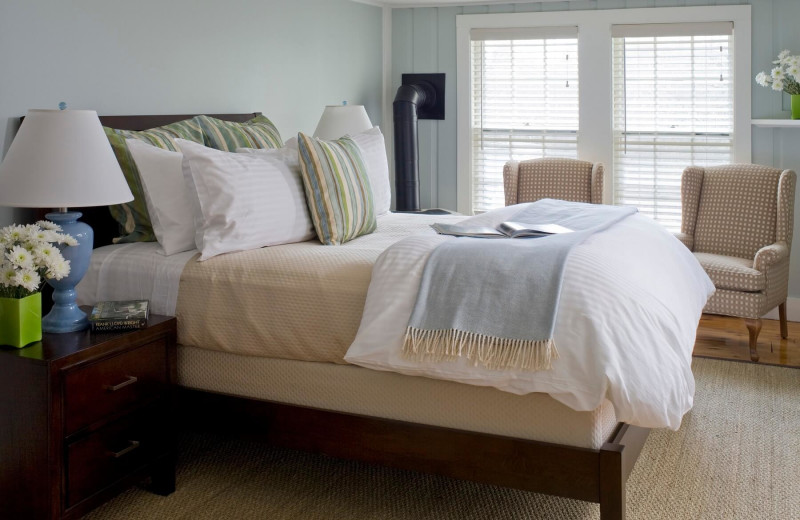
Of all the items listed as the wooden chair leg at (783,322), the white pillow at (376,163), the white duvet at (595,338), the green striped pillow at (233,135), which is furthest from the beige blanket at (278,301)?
the wooden chair leg at (783,322)

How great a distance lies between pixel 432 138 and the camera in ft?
19.7

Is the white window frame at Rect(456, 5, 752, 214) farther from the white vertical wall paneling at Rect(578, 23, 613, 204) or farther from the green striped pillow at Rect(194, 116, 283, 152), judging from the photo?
the green striped pillow at Rect(194, 116, 283, 152)

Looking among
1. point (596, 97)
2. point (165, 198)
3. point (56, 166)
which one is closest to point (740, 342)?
point (596, 97)

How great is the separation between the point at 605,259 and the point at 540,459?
0.63m

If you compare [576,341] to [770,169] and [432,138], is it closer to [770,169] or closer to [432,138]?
[770,169]

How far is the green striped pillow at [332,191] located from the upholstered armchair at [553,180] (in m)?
2.20

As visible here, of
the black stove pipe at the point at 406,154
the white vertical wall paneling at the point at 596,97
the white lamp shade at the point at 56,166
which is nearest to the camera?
the white lamp shade at the point at 56,166

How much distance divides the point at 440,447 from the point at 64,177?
1394 millimetres

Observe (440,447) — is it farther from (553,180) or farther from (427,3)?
(427,3)

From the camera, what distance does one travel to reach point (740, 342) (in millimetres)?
4668

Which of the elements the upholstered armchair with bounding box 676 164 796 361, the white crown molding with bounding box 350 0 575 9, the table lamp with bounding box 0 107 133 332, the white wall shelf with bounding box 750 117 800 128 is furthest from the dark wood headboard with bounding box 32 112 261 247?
the white wall shelf with bounding box 750 117 800 128

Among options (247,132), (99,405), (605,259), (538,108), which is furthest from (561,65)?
(99,405)

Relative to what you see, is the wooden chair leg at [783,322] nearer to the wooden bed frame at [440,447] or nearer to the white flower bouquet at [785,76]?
the white flower bouquet at [785,76]

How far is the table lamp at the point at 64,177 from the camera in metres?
2.47
